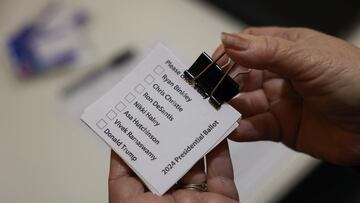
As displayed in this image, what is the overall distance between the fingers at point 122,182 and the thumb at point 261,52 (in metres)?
0.20

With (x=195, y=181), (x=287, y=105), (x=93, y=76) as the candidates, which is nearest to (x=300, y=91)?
(x=287, y=105)

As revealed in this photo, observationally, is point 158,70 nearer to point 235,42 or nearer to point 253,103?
point 235,42

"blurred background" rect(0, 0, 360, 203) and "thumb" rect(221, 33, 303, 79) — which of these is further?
"blurred background" rect(0, 0, 360, 203)

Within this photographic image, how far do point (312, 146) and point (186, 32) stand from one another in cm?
47

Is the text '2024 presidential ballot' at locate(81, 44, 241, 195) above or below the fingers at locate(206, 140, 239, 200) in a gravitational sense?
above

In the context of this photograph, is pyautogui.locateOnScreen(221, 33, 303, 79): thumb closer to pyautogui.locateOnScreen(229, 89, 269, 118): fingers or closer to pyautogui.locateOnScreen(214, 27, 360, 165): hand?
pyautogui.locateOnScreen(214, 27, 360, 165): hand

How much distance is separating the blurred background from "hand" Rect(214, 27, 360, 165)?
0.16 m

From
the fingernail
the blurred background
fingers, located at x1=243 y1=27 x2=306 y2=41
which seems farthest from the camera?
the blurred background

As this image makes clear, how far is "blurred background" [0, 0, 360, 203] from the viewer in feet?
3.09

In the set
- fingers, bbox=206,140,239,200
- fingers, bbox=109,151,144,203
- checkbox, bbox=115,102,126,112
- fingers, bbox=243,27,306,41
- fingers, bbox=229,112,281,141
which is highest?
checkbox, bbox=115,102,126,112

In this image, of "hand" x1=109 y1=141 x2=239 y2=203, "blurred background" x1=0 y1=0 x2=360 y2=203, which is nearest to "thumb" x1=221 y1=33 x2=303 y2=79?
"hand" x1=109 y1=141 x2=239 y2=203

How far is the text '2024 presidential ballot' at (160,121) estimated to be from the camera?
599mm

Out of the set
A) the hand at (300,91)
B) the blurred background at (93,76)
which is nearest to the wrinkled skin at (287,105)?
the hand at (300,91)

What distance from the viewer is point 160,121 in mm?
604
